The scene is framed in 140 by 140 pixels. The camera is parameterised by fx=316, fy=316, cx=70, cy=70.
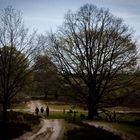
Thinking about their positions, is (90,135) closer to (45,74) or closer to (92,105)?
(92,105)

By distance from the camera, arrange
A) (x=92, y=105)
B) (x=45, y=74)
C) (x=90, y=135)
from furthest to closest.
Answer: (x=45, y=74), (x=92, y=105), (x=90, y=135)

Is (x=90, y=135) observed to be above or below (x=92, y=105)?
below

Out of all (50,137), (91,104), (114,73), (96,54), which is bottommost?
(50,137)

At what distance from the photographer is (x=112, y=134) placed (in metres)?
25.5

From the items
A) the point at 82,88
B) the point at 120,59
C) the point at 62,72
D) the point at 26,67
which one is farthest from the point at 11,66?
the point at 120,59

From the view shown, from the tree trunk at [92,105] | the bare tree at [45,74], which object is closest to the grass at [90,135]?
the tree trunk at [92,105]

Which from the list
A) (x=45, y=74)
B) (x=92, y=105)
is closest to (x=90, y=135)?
(x=92, y=105)

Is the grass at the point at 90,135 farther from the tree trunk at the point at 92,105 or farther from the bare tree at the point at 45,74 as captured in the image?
the bare tree at the point at 45,74

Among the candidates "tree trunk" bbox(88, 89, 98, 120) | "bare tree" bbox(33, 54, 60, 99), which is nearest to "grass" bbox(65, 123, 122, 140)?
"tree trunk" bbox(88, 89, 98, 120)

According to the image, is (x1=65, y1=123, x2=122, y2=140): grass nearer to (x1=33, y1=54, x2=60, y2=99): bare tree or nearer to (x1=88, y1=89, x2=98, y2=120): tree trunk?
(x1=88, y1=89, x2=98, y2=120): tree trunk

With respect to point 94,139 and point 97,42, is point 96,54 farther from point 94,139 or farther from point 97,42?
point 94,139

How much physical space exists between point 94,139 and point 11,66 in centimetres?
1473

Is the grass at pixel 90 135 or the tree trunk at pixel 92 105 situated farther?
the tree trunk at pixel 92 105

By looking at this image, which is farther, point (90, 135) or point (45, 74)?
point (45, 74)
